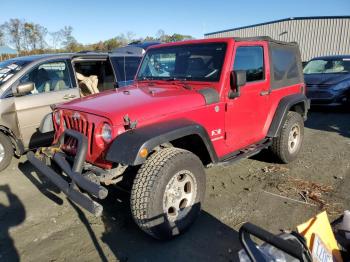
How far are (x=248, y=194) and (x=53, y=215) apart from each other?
2.43 m

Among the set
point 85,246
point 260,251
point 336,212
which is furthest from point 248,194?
point 260,251

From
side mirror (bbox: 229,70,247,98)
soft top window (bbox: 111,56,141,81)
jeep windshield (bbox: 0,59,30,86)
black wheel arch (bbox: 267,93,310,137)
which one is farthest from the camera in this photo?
soft top window (bbox: 111,56,141,81)

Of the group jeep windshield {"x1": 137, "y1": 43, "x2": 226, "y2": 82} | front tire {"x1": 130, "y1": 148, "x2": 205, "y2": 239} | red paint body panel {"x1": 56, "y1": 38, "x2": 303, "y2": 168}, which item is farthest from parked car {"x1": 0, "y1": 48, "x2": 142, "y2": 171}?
front tire {"x1": 130, "y1": 148, "x2": 205, "y2": 239}

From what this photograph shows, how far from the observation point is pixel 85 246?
119 inches

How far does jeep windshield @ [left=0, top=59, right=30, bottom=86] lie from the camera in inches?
196

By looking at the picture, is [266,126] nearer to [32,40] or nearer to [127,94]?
[127,94]

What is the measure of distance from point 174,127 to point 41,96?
10.4ft

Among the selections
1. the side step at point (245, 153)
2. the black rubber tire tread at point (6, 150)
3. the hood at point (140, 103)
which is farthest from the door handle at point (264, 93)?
the black rubber tire tread at point (6, 150)

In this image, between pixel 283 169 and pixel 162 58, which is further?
pixel 283 169

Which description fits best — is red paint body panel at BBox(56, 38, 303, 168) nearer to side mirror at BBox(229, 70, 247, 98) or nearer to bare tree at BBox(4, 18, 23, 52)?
side mirror at BBox(229, 70, 247, 98)

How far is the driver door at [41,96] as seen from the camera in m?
4.98

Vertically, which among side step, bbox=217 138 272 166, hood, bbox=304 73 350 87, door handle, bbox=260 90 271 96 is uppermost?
door handle, bbox=260 90 271 96

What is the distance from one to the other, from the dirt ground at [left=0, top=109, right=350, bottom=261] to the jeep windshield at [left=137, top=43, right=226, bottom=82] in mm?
1565

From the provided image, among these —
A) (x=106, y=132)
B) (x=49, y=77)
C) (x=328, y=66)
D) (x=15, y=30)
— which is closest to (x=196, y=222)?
(x=106, y=132)
